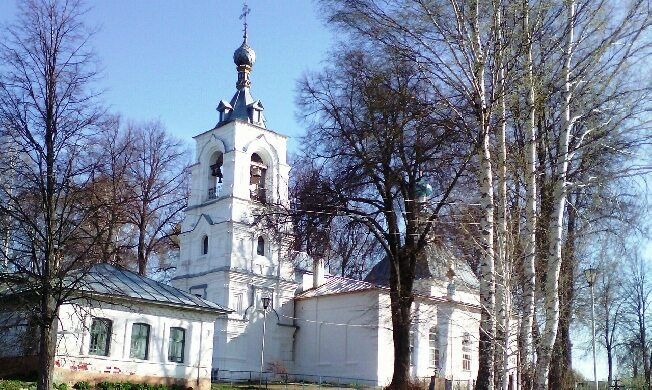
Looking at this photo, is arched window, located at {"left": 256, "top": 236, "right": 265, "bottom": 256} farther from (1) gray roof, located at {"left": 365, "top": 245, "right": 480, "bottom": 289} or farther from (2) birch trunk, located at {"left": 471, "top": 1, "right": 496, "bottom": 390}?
(2) birch trunk, located at {"left": 471, "top": 1, "right": 496, "bottom": 390}

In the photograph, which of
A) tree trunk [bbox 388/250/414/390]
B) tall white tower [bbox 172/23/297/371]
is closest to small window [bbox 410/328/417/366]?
tall white tower [bbox 172/23/297/371]

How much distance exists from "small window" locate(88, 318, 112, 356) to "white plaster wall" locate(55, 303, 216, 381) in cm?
17

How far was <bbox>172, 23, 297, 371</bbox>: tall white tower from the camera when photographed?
1494 inches

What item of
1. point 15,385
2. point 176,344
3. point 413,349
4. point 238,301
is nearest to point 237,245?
point 238,301

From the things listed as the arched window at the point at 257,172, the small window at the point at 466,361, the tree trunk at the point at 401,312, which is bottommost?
the small window at the point at 466,361

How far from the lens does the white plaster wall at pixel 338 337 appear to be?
35812 mm

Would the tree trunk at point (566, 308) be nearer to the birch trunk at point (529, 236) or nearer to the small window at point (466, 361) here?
the birch trunk at point (529, 236)

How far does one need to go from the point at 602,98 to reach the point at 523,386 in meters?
5.03

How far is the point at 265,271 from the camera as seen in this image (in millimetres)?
39812

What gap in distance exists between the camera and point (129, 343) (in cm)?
2698

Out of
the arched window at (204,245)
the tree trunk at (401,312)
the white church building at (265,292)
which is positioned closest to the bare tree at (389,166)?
the tree trunk at (401,312)

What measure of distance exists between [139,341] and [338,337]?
13.0m

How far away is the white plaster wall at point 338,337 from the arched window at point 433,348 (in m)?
3.71

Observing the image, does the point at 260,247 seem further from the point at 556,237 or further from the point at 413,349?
the point at 556,237
